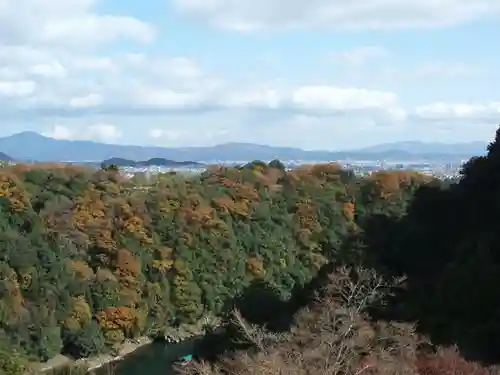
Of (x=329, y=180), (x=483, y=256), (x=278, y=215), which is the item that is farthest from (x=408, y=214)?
(x=329, y=180)

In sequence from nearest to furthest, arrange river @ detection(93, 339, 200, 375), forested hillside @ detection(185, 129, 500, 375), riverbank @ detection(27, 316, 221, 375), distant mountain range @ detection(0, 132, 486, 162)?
forested hillside @ detection(185, 129, 500, 375)
riverbank @ detection(27, 316, 221, 375)
river @ detection(93, 339, 200, 375)
distant mountain range @ detection(0, 132, 486, 162)

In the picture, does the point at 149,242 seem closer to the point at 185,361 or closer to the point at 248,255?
the point at 248,255

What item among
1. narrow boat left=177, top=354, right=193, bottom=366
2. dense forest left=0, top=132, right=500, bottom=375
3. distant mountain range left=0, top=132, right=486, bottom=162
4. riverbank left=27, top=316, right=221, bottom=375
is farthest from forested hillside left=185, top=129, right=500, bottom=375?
Answer: distant mountain range left=0, top=132, right=486, bottom=162

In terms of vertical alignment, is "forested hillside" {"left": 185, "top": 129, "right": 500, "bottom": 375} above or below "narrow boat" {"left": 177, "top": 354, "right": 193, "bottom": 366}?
above

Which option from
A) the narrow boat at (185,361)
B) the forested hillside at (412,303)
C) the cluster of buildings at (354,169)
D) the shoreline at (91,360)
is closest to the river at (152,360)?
the shoreline at (91,360)

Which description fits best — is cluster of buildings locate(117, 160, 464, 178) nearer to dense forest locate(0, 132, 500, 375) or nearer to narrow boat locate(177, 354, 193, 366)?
dense forest locate(0, 132, 500, 375)

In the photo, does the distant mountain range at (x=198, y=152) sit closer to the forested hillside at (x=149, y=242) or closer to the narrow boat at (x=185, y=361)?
the forested hillside at (x=149, y=242)

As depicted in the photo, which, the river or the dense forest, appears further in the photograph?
the river
